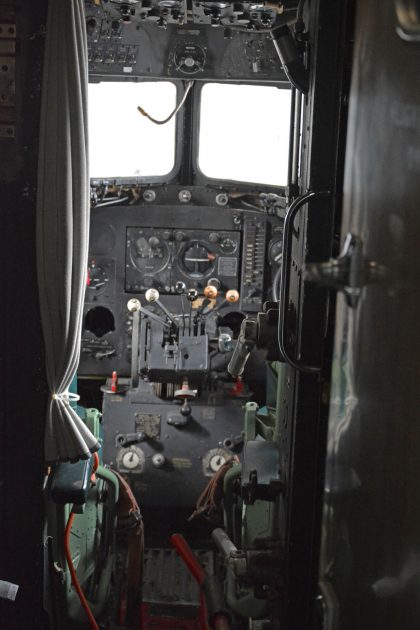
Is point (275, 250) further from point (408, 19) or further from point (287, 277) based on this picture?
point (408, 19)

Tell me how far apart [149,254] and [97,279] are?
1.41ft

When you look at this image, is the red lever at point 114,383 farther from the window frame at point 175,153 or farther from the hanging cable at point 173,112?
the hanging cable at point 173,112

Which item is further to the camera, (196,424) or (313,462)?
(196,424)

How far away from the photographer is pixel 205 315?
19.6 feet

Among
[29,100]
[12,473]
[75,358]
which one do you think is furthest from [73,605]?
[29,100]

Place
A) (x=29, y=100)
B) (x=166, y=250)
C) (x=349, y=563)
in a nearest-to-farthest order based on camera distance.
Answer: (x=349, y=563) < (x=29, y=100) < (x=166, y=250)

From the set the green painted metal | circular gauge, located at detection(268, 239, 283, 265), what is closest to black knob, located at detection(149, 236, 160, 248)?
circular gauge, located at detection(268, 239, 283, 265)

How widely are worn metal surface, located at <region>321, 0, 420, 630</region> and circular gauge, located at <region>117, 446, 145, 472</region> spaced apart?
12.3 ft

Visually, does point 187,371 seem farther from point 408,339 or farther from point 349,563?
point 408,339

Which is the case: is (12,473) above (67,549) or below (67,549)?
above

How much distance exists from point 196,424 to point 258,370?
0.67 meters

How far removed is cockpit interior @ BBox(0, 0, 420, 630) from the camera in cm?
163

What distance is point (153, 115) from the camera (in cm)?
577

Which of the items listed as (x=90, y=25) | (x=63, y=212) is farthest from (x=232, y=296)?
(x=63, y=212)
